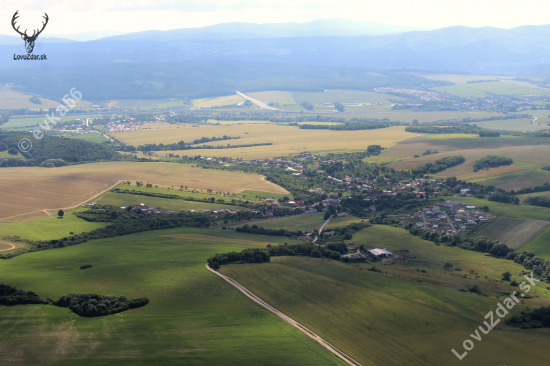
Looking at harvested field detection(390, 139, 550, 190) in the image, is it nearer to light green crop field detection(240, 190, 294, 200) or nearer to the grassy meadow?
the grassy meadow

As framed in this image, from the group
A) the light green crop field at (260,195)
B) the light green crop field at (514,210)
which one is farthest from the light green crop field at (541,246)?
the light green crop field at (260,195)

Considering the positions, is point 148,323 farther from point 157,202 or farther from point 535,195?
point 535,195

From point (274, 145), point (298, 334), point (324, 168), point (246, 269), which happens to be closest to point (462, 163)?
point (324, 168)

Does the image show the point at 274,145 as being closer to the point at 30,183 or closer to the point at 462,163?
the point at 462,163

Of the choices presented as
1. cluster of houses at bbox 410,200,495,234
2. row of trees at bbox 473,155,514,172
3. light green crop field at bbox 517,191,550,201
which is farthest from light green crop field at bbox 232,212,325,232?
row of trees at bbox 473,155,514,172

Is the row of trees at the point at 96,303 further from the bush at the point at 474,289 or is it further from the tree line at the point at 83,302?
the bush at the point at 474,289

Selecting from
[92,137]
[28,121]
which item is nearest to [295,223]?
[92,137]
